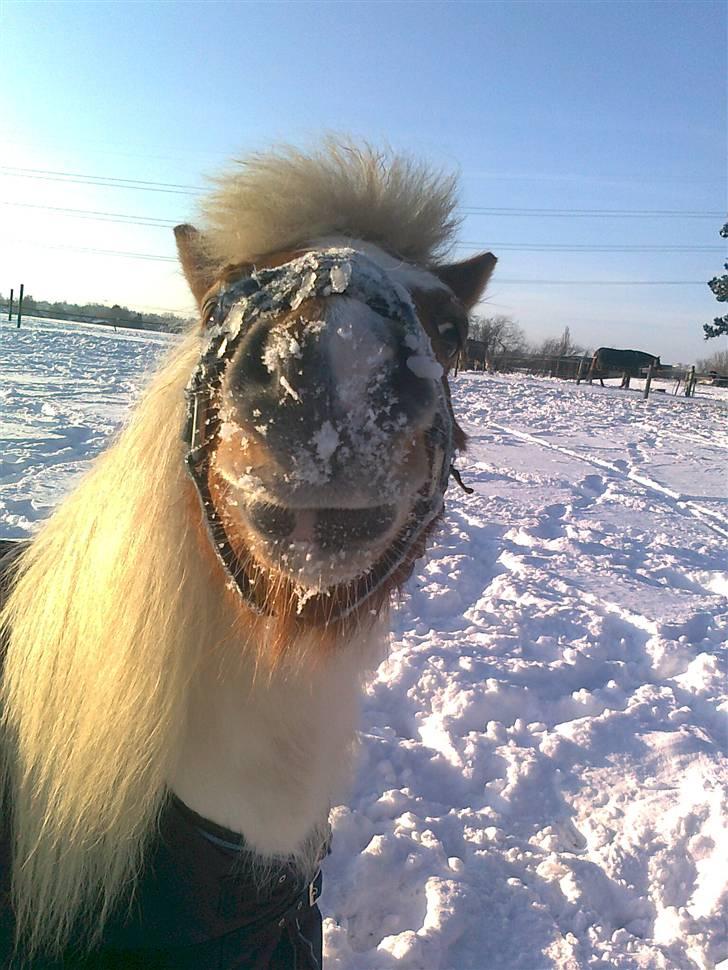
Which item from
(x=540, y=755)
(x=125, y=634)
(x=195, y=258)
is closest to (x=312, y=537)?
(x=125, y=634)

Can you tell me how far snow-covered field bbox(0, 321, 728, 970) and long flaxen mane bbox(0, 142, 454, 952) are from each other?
0.38 m

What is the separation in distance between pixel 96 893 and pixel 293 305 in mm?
1309

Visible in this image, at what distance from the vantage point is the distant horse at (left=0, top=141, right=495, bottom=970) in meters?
1.00

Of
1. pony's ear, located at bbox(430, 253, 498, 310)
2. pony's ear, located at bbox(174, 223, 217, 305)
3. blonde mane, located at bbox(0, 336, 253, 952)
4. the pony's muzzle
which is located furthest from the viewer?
pony's ear, located at bbox(430, 253, 498, 310)

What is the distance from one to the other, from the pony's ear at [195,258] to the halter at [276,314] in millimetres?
309

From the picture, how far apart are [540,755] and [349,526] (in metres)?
2.11

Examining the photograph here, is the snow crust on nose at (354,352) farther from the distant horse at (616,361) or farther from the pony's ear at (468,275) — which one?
the distant horse at (616,361)

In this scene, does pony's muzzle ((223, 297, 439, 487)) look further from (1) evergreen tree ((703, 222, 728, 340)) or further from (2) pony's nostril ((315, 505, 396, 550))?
A: (1) evergreen tree ((703, 222, 728, 340))

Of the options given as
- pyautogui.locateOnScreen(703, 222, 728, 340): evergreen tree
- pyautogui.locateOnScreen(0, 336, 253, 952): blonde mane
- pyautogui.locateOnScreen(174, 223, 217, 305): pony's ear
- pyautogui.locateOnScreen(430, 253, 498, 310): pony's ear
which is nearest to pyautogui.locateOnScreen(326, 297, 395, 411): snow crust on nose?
pyautogui.locateOnScreen(0, 336, 253, 952): blonde mane

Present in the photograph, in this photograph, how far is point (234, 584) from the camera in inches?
44.3

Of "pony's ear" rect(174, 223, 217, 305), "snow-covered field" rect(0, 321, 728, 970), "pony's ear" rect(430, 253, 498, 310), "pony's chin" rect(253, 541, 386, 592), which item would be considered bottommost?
"snow-covered field" rect(0, 321, 728, 970)

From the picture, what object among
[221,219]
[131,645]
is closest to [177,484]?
[131,645]

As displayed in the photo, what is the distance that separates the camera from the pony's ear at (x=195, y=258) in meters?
1.44

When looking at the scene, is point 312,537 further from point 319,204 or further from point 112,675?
point 319,204
